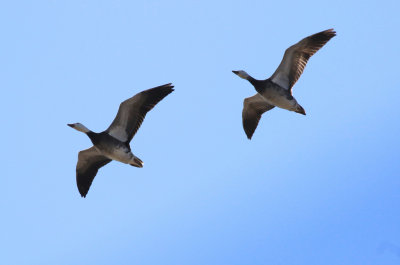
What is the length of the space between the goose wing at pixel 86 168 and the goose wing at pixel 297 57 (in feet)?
18.3

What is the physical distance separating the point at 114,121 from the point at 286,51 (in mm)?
5284

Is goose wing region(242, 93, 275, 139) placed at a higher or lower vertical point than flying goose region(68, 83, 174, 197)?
higher

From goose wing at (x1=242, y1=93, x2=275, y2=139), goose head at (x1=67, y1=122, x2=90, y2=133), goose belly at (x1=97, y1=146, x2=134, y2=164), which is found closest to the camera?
goose belly at (x1=97, y1=146, x2=134, y2=164)

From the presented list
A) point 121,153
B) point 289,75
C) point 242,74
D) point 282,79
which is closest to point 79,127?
point 121,153

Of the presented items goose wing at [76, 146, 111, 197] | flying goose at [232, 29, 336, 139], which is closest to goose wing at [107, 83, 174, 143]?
goose wing at [76, 146, 111, 197]

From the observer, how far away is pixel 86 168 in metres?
22.1

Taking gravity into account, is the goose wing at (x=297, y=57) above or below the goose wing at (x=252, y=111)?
above

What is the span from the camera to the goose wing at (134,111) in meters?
20.5

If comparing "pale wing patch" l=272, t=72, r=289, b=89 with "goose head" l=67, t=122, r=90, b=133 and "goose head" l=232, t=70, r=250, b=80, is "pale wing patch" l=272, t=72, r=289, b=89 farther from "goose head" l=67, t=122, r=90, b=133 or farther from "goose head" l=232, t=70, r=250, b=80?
"goose head" l=67, t=122, r=90, b=133

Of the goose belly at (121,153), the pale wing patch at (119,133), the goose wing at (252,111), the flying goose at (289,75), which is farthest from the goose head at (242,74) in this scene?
Result: the goose belly at (121,153)

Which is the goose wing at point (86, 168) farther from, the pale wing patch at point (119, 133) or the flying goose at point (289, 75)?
the flying goose at point (289, 75)

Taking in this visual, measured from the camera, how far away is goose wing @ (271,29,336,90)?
2198cm

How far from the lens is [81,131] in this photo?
2131 cm

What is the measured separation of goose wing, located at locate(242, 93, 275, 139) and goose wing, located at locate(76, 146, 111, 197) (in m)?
4.72
